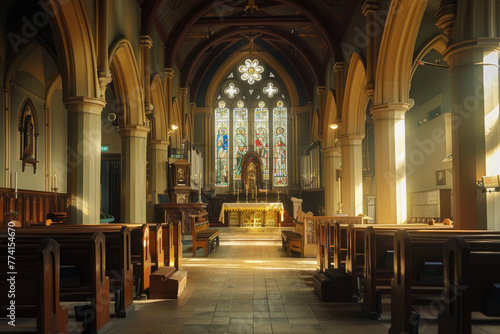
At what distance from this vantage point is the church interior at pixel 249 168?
422 cm

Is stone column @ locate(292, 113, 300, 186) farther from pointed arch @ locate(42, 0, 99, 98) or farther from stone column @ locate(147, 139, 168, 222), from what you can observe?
pointed arch @ locate(42, 0, 99, 98)

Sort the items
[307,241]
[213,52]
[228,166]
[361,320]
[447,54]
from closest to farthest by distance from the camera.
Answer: [361,320] < [447,54] < [307,241] < [213,52] < [228,166]

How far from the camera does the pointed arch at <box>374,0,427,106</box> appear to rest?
929 cm

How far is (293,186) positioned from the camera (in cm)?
2311

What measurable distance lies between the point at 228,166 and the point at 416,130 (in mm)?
9850

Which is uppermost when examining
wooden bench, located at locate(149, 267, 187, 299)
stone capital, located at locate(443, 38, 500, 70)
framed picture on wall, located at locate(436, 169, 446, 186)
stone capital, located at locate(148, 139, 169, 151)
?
stone capital, located at locate(443, 38, 500, 70)

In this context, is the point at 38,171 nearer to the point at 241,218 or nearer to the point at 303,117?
the point at 241,218

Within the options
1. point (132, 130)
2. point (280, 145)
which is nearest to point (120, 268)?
point (132, 130)

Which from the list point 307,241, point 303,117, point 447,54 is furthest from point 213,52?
point 447,54

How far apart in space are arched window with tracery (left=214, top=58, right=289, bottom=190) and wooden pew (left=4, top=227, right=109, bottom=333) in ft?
63.0

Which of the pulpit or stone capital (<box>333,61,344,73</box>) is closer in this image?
stone capital (<box>333,61,344,73</box>)

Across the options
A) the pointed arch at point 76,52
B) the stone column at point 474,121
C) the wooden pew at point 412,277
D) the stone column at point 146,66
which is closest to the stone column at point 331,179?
the stone column at point 146,66

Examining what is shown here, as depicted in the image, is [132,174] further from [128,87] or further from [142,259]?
[142,259]

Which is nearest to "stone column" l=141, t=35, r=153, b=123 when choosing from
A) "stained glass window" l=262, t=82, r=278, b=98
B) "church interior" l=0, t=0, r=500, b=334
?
"church interior" l=0, t=0, r=500, b=334
